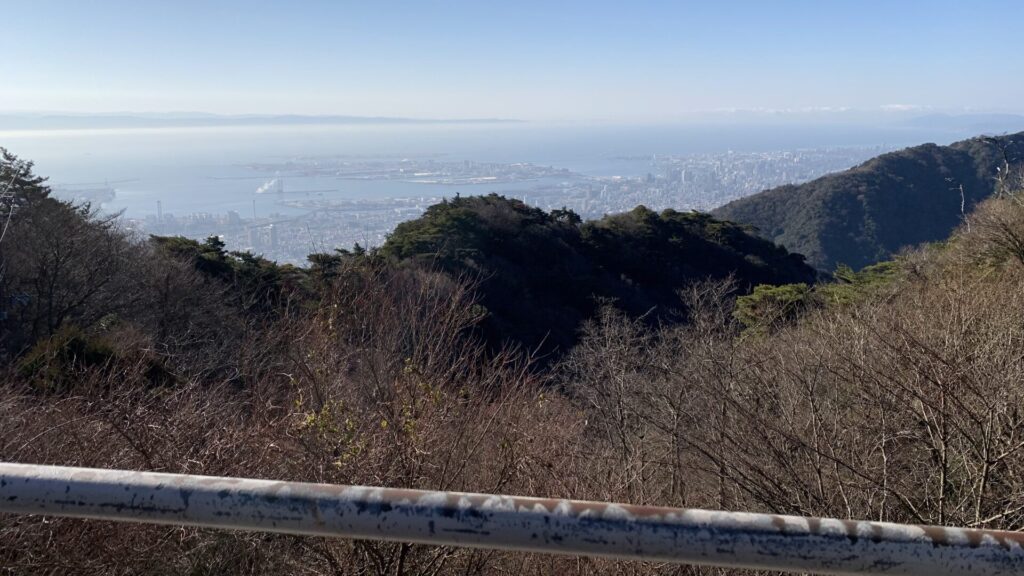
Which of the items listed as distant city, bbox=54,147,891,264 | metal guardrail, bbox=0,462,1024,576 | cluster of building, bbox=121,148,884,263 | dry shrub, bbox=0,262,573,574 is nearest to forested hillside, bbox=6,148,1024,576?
dry shrub, bbox=0,262,573,574

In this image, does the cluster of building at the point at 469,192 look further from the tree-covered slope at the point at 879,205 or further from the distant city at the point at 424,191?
the tree-covered slope at the point at 879,205

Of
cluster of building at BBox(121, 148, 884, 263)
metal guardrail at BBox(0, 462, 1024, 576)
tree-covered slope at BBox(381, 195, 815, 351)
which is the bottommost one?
tree-covered slope at BBox(381, 195, 815, 351)

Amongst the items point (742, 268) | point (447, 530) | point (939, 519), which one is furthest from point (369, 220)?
point (447, 530)

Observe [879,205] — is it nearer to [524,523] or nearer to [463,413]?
[463,413]

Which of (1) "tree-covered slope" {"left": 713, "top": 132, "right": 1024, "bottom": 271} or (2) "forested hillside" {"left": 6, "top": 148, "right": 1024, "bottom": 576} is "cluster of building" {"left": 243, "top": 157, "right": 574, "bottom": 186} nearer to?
(1) "tree-covered slope" {"left": 713, "top": 132, "right": 1024, "bottom": 271}

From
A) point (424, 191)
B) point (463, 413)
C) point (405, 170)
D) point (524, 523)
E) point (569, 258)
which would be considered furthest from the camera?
point (405, 170)

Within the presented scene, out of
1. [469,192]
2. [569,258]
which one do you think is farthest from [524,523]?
[469,192]
